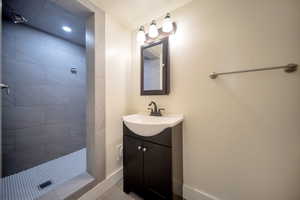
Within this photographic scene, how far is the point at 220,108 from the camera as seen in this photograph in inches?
39.4

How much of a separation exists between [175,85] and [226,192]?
42.3 inches

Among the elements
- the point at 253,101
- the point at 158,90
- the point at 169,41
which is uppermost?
the point at 169,41

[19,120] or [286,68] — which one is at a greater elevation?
[286,68]

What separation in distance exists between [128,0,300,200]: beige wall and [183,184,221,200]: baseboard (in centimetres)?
4

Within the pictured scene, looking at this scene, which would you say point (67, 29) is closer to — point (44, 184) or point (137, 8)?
point (137, 8)

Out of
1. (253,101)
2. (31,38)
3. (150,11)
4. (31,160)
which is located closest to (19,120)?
(31,160)

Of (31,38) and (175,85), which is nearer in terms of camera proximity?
(175,85)

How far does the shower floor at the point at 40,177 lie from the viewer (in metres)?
1.15

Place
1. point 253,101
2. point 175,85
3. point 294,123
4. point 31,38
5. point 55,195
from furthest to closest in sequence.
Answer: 1. point 31,38
2. point 175,85
3. point 55,195
4. point 253,101
5. point 294,123

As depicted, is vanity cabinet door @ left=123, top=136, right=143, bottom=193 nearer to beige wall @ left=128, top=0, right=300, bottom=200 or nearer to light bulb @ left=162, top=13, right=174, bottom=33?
beige wall @ left=128, top=0, right=300, bottom=200

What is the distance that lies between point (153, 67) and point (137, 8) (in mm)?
650

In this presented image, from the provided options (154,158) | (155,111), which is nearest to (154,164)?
(154,158)

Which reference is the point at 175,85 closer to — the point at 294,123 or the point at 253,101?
the point at 253,101

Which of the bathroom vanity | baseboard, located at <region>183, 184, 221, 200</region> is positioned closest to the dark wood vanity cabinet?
the bathroom vanity
